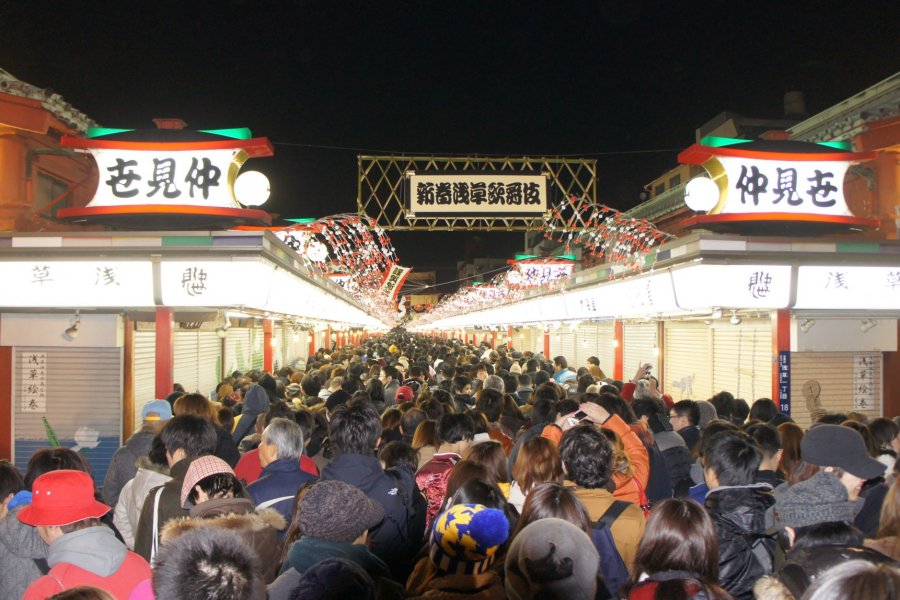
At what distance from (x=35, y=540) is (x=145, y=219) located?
6786mm

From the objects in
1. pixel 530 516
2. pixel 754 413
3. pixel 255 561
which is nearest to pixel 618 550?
pixel 530 516

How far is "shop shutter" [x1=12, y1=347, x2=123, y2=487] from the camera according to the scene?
10.1 m

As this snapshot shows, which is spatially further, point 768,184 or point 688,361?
point 688,361

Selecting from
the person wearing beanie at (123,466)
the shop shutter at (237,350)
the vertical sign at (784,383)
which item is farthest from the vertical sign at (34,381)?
the vertical sign at (784,383)

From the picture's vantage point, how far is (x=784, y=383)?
981 cm

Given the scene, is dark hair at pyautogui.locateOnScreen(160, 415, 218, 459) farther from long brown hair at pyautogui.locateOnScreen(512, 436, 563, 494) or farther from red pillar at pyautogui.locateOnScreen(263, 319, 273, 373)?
red pillar at pyautogui.locateOnScreen(263, 319, 273, 373)

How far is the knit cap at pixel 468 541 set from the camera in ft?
11.6

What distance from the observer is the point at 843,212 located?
10.4m

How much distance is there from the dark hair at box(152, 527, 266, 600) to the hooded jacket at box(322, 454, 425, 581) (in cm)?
247

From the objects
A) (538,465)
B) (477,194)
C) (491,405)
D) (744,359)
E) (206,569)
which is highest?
(477,194)

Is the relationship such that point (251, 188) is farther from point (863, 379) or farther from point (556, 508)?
point (863, 379)

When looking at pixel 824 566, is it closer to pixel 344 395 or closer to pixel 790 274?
pixel 790 274

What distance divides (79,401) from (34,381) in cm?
69

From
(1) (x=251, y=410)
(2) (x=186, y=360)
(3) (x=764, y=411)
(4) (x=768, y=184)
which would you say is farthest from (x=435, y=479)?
(2) (x=186, y=360)
